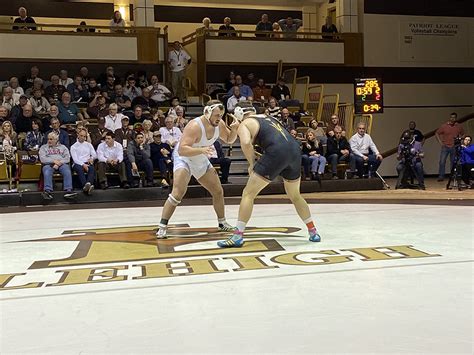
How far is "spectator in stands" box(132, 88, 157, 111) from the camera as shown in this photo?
44.8 feet

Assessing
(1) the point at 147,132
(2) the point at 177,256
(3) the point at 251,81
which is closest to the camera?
(2) the point at 177,256

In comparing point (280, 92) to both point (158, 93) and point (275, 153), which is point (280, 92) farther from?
point (275, 153)

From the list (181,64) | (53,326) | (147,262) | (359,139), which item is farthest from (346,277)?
(181,64)

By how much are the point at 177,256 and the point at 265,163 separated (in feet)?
3.77

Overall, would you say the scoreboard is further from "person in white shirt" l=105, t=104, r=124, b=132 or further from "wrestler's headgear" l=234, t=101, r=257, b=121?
"wrestler's headgear" l=234, t=101, r=257, b=121

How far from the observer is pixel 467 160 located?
11805mm

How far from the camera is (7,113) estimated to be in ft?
38.3

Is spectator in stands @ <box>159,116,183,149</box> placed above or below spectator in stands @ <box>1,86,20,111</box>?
below

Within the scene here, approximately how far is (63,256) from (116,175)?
6069mm

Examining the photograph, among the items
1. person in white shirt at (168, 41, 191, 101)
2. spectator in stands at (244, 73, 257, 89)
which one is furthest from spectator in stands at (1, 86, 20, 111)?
spectator in stands at (244, 73, 257, 89)

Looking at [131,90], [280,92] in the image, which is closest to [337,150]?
[280,92]

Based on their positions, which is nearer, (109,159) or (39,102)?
(109,159)

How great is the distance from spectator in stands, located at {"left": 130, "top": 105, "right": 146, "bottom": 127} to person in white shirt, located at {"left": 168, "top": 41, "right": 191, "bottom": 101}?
2.99 metres

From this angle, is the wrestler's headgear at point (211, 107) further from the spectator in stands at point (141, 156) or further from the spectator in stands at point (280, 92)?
the spectator in stands at point (280, 92)
